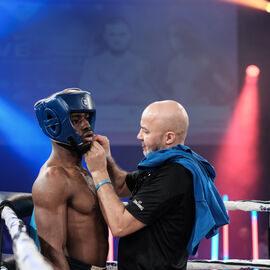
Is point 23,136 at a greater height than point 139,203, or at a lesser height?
greater

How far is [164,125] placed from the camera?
62.3 inches

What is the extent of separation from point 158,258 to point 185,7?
4.42m

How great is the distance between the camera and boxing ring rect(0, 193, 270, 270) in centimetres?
78

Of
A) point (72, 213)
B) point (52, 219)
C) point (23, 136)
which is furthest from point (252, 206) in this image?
point (23, 136)

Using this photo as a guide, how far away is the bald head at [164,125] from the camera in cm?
158

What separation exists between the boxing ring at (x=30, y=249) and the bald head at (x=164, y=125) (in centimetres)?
65

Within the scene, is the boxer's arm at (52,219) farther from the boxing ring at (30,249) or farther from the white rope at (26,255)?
the white rope at (26,255)

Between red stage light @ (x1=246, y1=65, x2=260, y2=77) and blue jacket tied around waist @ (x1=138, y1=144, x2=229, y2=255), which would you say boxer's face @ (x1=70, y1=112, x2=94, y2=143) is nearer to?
blue jacket tied around waist @ (x1=138, y1=144, x2=229, y2=255)

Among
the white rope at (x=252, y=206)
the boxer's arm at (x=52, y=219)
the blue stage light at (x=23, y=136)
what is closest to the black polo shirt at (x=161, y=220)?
the boxer's arm at (x=52, y=219)

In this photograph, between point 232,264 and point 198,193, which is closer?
point 198,193

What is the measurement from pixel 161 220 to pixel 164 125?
1.32ft

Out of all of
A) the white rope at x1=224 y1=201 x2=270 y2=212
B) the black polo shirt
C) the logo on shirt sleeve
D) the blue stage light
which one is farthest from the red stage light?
the logo on shirt sleeve

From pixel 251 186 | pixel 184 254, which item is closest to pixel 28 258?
pixel 184 254

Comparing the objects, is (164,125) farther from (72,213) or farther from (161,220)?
(72,213)
